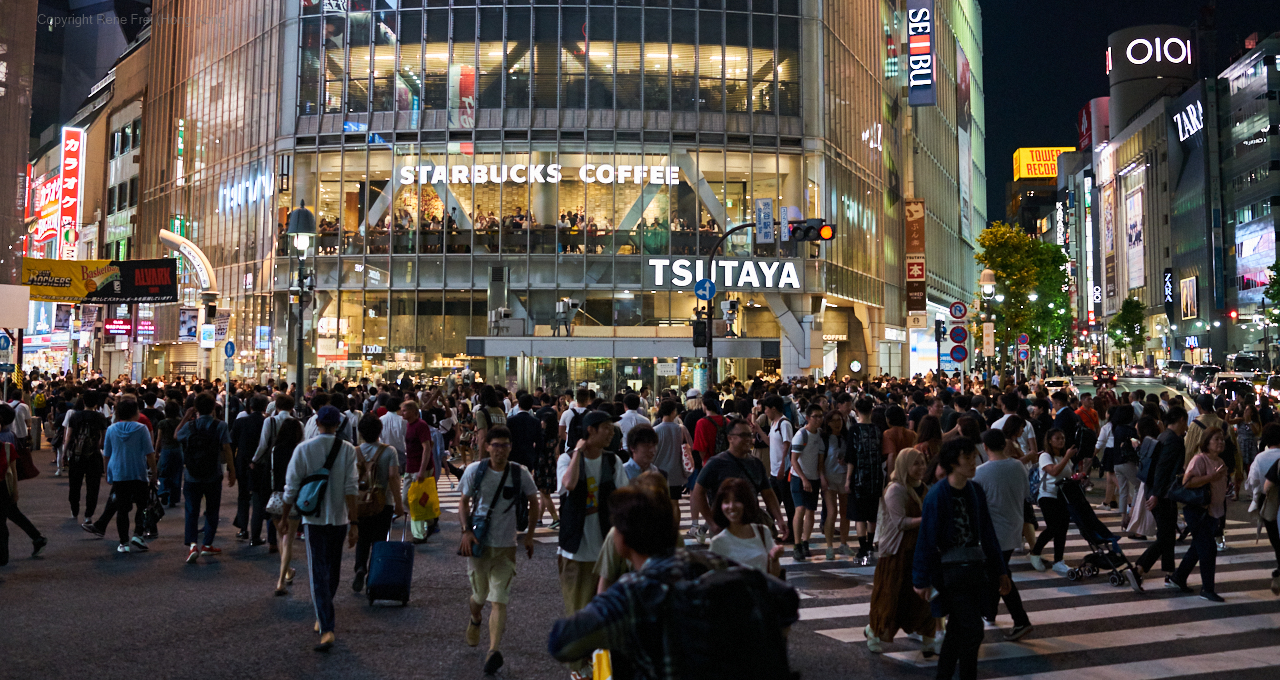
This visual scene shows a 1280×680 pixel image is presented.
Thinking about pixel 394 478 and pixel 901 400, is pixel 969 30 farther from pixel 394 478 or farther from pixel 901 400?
pixel 394 478

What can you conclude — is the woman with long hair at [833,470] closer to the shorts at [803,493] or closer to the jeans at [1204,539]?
the shorts at [803,493]

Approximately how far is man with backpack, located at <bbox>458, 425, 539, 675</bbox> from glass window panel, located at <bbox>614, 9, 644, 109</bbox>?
35.9 metres

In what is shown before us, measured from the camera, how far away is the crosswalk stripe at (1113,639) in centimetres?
766

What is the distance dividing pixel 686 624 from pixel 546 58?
133ft

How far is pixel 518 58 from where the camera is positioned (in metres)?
41.5

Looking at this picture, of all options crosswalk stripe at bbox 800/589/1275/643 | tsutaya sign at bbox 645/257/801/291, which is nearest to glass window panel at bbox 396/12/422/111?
tsutaya sign at bbox 645/257/801/291

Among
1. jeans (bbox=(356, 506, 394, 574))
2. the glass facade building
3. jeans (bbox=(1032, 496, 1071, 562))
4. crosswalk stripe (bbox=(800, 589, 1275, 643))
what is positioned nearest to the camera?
crosswalk stripe (bbox=(800, 589, 1275, 643))

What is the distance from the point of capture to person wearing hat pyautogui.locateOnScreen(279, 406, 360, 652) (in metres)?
7.56

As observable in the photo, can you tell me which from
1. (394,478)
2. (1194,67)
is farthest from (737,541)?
(1194,67)

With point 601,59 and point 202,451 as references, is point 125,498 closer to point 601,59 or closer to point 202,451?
point 202,451

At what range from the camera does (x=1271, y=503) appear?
31.2 feet

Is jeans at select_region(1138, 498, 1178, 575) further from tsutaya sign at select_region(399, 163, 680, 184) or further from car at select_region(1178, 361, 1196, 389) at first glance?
tsutaya sign at select_region(399, 163, 680, 184)

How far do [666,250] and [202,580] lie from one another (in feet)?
106

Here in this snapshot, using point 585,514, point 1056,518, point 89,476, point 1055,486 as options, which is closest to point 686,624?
point 585,514
